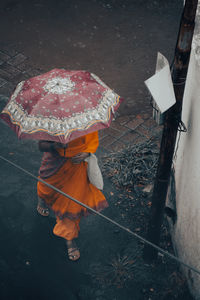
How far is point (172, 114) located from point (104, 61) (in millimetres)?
5116

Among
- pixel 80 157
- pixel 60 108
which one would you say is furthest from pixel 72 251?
pixel 60 108

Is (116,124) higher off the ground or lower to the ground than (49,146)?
lower

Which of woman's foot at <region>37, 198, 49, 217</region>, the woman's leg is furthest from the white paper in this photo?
woman's foot at <region>37, 198, 49, 217</region>

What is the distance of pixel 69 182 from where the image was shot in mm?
4566

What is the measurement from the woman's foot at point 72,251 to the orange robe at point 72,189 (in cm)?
15

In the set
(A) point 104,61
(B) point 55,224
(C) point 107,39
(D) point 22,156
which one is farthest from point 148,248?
(C) point 107,39

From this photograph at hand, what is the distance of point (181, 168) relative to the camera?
4.50 m

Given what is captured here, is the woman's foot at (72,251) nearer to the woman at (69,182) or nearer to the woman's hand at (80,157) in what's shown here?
the woman at (69,182)

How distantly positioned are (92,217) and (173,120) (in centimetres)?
235

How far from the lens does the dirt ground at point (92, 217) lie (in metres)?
4.64

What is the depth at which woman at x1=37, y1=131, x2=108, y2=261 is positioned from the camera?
434 centimetres

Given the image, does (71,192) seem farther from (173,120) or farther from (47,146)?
(173,120)

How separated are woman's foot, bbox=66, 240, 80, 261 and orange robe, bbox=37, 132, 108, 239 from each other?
15 centimetres

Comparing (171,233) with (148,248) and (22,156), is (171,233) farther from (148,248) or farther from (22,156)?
(22,156)
